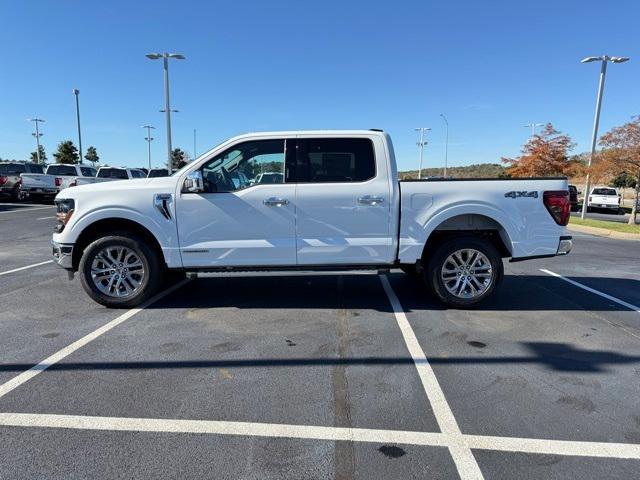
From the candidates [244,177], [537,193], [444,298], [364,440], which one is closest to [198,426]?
[364,440]

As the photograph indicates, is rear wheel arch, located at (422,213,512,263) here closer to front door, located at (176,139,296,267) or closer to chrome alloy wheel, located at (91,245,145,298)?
front door, located at (176,139,296,267)

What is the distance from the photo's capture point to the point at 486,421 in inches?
121

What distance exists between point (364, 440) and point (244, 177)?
11.5ft

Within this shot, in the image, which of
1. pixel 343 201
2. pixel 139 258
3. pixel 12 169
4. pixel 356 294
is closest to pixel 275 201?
pixel 343 201

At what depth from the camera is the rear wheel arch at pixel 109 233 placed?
5430mm

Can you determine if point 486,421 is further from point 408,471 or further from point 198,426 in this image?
point 198,426

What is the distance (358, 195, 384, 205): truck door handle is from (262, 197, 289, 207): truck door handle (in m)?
0.87

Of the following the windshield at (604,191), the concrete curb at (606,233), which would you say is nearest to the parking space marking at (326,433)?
the concrete curb at (606,233)

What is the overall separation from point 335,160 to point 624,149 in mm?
17633

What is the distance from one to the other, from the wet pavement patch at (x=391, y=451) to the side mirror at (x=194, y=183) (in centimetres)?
352

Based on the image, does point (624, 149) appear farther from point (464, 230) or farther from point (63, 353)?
point (63, 353)

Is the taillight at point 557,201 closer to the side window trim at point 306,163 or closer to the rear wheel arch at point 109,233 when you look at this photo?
the side window trim at point 306,163

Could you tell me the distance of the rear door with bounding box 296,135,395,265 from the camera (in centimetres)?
528

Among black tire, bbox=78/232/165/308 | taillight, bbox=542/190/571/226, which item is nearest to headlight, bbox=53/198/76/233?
black tire, bbox=78/232/165/308
